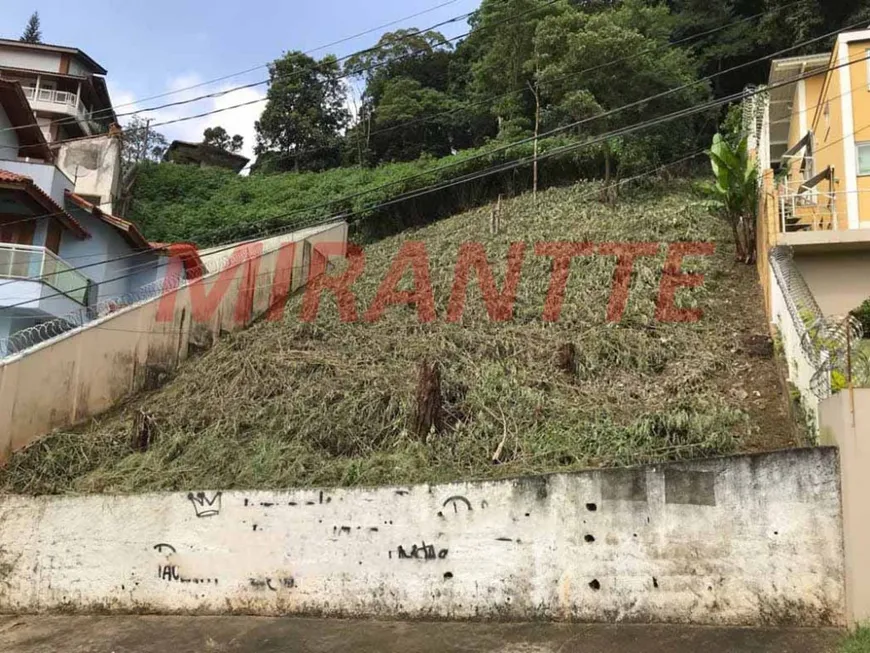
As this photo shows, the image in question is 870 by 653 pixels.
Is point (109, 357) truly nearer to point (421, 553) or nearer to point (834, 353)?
point (421, 553)

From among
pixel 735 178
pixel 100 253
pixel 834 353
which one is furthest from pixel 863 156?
pixel 100 253

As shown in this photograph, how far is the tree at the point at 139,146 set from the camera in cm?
2666

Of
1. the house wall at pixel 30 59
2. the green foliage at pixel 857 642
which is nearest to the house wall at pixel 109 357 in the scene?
the green foliage at pixel 857 642

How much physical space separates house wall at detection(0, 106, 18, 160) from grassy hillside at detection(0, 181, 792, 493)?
28.1ft

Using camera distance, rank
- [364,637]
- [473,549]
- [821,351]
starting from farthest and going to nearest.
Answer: [473,549] < [364,637] < [821,351]

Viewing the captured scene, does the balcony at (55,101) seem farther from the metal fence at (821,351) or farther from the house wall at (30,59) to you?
the metal fence at (821,351)

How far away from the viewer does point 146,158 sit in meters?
28.5

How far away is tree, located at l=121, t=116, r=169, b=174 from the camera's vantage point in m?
26.7

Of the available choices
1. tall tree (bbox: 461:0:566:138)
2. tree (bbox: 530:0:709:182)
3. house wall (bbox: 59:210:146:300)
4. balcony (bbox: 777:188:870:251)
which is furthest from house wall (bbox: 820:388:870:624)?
tall tree (bbox: 461:0:566:138)

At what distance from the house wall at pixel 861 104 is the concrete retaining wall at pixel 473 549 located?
905 centimetres

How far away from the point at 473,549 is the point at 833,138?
1154 cm

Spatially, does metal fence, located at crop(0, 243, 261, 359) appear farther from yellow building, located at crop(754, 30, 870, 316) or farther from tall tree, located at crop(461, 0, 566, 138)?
yellow building, located at crop(754, 30, 870, 316)

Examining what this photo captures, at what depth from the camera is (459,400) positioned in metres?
8.59

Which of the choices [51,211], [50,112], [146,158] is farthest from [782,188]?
[50,112]
